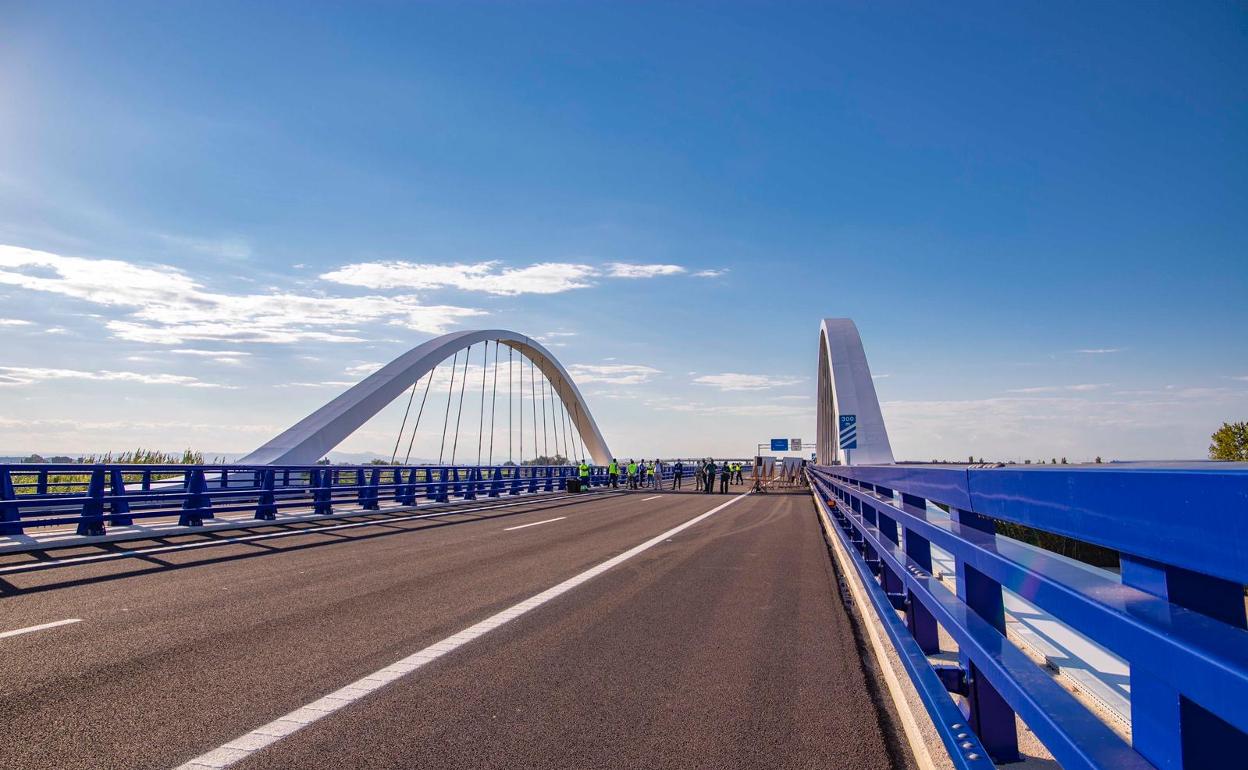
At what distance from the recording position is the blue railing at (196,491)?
12984mm

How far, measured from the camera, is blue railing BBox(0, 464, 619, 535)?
12984mm

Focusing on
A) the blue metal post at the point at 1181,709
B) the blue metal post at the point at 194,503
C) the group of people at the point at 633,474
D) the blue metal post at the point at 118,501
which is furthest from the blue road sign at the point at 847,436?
the blue metal post at the point at 1181,709

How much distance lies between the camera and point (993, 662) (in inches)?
102

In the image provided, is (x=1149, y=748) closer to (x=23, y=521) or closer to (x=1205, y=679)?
(x=1205, y=679)

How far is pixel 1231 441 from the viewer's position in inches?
1999

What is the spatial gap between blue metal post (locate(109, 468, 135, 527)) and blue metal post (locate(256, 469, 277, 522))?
2817 millimetres

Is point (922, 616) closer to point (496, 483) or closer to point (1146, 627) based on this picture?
point (1146, 627)

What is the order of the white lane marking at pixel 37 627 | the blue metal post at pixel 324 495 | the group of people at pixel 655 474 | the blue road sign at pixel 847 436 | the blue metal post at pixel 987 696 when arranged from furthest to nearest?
1. the group of people at pixel 655 474
2. the blue road sign at pixel 847 436
3. the blue metal post at pixel 324 495
4. the white lane marking at pixel 37 627
5. the blue metal post at pixel 987 696

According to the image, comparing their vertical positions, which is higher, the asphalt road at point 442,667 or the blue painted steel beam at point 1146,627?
the blue painted steel beam at point 1146,627

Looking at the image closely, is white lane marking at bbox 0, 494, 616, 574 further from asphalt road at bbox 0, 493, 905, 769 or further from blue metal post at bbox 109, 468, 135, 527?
blue metal post at bbox 109, 468, 135, 527

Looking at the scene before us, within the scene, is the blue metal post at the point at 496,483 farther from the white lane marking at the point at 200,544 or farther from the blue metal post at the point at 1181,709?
the blue metal post at the point at 1181,709

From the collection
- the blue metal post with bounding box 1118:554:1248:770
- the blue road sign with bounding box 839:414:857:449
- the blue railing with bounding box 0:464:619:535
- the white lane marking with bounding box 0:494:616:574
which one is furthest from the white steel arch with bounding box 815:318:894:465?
the blue metal post with bounding box 1118:554:1248:770

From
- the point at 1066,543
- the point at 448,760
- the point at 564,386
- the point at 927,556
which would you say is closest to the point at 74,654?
the point at 448,760

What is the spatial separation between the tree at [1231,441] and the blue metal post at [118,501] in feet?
186
